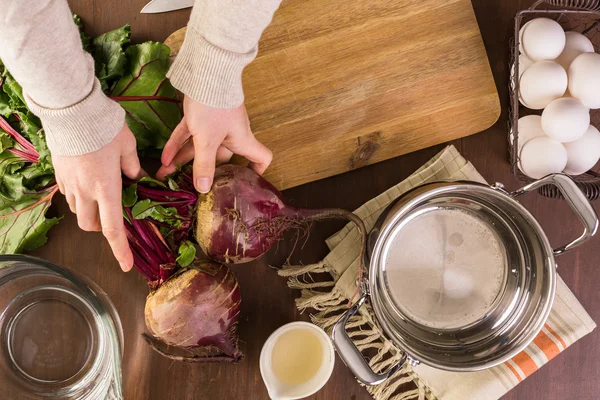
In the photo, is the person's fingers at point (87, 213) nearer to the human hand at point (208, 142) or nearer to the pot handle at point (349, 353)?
the human hand at point (208, 142)

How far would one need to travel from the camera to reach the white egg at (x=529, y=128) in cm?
90

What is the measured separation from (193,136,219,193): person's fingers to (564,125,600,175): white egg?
0.58m

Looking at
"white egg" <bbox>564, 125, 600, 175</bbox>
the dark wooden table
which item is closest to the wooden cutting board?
the dark wooden table

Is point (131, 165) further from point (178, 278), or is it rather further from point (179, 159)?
point (178, 278)

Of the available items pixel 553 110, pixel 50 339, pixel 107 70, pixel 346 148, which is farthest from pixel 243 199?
pixel 553 110

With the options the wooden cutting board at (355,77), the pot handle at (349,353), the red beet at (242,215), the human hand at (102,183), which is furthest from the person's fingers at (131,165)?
the pot handle at (349,353)

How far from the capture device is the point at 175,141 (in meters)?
0.79

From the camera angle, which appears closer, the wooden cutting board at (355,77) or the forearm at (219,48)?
the forearm at (219,48)

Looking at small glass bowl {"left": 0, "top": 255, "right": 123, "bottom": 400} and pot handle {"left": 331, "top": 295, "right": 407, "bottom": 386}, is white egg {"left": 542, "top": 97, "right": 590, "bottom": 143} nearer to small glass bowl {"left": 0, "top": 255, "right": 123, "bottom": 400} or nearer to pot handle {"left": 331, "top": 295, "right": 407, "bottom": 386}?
pot handle {"left": 331, "top": 295, "right": 407, "bottom": 386}

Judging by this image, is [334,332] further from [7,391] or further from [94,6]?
[94,6]

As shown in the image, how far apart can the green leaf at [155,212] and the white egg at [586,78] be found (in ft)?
2.22

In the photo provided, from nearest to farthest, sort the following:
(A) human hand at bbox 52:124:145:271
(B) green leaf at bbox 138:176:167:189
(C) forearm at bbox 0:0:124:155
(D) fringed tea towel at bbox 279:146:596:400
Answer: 1. (C) forearm at bbox 0:0:124:155
2. (A) human hand at bbox 52:124:145:271
3. (B) green leaf at bbox 138:176:167:189
4. (D) fringed tea towel at bbox 279:146:596:400

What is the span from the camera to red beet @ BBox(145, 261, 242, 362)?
821 mm

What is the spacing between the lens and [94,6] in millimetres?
917
